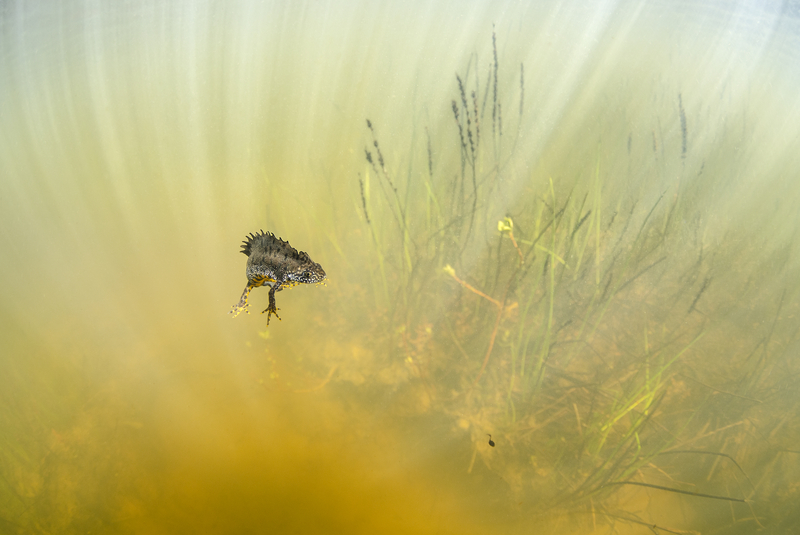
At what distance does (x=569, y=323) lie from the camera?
109cm

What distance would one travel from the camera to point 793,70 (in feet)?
2.96

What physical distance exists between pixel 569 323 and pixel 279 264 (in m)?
0.79

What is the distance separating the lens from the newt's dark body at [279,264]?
2.67 ft

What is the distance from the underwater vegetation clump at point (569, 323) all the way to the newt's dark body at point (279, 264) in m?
0.32

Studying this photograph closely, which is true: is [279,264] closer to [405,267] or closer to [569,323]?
[405,267]

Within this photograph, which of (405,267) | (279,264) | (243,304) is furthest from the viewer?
(405,267)

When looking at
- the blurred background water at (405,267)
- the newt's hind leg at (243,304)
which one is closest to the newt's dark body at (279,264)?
the newt's hind leg at (243,304)

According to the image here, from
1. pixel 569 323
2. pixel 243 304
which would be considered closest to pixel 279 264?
pixel 243 304

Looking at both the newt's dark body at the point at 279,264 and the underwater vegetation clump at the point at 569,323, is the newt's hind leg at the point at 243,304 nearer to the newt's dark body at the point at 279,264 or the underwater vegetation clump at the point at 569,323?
the newt's dark body at the point at 279,264

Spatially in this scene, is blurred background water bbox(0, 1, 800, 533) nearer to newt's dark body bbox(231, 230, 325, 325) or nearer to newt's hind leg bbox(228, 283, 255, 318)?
newt's hind leg bbox(228, 283, 255, 318)

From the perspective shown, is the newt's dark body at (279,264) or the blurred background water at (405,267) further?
the blurred background water at (405,267)

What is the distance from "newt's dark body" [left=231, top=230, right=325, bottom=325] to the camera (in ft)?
2.67

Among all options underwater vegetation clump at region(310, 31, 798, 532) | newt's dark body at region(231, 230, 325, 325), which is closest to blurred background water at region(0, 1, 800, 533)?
underwater vegetation clump at region(310, 31, 798, 532)

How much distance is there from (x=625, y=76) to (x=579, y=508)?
114 cm
